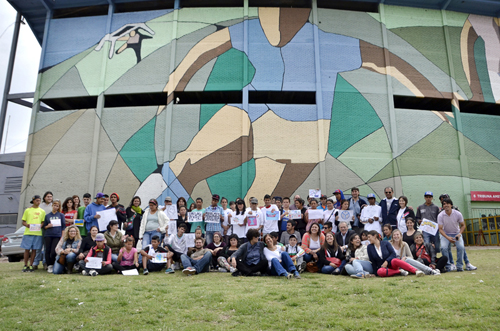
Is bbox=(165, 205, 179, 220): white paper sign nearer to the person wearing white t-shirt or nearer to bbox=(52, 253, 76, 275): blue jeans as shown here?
bbox=(52, 253, 76, 275): blue jeans

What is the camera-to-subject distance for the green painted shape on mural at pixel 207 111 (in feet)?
58.6

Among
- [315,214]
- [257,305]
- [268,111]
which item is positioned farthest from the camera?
[268,111]

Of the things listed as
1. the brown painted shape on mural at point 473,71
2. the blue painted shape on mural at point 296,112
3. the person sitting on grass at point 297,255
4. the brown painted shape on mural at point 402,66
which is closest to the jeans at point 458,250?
the person sitting on grass at point 297,255

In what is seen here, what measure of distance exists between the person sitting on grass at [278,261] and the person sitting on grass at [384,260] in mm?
1771

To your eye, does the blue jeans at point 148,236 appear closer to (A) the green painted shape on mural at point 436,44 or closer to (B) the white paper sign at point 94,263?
(B) the white paper sign at point 94,263

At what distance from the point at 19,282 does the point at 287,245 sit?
596 centimetres

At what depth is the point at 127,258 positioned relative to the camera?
894 centimetres

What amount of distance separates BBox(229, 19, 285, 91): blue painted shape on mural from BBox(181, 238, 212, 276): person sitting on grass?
1100cm

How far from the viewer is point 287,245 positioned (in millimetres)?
9070

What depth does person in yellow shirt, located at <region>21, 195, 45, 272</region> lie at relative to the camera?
9336 millimetres

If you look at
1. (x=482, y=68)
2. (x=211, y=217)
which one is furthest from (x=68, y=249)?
(x=482, y=68)

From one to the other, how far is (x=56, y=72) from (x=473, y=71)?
2354cm

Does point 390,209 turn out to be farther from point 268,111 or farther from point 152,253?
point 268,111

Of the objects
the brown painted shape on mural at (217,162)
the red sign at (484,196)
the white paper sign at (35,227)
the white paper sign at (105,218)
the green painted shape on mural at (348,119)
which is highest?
the green painted shape on mural at (348,119)
